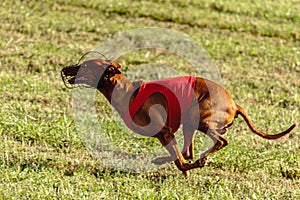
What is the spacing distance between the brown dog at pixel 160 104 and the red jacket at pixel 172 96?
0.04 metres

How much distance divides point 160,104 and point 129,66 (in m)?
5.86

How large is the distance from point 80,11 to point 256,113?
7.41 metres

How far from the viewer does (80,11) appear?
1570 centimetres

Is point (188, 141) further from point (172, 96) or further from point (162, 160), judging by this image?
point (172, 96)

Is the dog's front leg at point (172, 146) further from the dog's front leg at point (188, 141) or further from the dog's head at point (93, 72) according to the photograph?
the dog's head at point (93, 72)

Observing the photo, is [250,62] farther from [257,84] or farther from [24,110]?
[24,110]

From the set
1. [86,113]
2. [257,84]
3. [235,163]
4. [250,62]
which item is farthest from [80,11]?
[235,163]

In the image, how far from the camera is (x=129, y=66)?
39.9ft

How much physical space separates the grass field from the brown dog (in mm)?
558

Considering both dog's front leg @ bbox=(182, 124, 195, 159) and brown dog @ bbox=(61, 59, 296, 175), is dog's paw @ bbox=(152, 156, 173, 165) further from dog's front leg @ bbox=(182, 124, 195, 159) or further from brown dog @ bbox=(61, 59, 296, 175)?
brown dog @ bbox=(61, 59, 296, 175)

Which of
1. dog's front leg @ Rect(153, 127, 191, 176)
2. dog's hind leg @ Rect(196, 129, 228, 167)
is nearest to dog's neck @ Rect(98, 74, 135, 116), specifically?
dog's front leg @ Rect(153, 127, 191, 176)

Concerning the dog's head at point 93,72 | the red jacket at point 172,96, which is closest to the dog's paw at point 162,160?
the red jacket at point 172,96

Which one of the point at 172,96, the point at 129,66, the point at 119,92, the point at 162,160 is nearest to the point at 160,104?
the point at 172,96

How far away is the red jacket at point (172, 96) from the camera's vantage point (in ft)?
20.7
